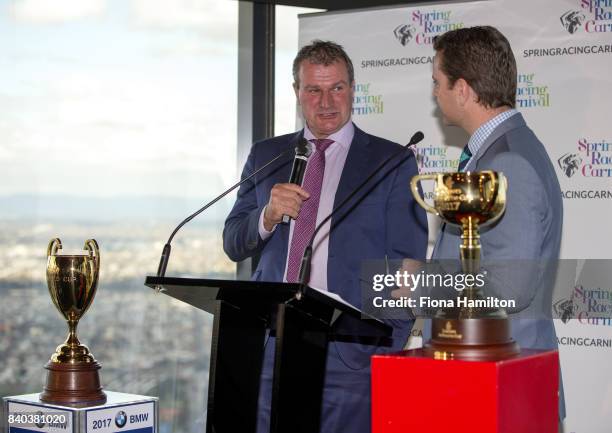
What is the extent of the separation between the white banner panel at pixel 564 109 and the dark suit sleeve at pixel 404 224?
2.61 feet

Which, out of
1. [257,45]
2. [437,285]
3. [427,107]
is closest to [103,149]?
[257,45]

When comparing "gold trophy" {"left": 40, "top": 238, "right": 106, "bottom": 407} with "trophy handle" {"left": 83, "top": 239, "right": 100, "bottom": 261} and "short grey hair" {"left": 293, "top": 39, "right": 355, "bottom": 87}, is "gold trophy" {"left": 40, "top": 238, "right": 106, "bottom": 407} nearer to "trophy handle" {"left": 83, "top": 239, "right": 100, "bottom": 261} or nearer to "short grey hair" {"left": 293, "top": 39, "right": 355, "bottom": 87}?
"trophy handle" {"left": 83, "top": 239, "right": 100, "bottom": 261}

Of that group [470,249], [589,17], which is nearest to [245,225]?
[470,249]

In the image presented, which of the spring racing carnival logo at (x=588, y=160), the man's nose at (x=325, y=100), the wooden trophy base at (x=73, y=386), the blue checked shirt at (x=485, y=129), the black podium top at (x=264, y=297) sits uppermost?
the man's nose at (x=325, y=100)

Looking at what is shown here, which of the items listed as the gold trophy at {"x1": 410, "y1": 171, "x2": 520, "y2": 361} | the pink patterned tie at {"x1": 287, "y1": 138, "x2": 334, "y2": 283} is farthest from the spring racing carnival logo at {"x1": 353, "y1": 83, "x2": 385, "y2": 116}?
the gold trophy at {"x1": 410, "y1": 171, "x2": 520, "y2": 361}

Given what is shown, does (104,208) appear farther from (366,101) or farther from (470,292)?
(470,292)

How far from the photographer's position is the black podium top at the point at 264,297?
2.08 meters

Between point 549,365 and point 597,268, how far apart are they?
1.87 meters

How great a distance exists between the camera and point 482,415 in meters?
1.67

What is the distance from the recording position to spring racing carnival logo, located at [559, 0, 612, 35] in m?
3.70

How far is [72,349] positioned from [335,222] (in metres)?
0.97

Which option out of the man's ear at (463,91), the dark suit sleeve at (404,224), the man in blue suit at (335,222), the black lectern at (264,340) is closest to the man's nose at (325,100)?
the man in blue suit at (335,222)

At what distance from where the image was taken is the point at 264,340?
2574 mm

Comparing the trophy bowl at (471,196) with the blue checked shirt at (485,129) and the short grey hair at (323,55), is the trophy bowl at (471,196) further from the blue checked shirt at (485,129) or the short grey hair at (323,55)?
the short grey hair at (323,55)
